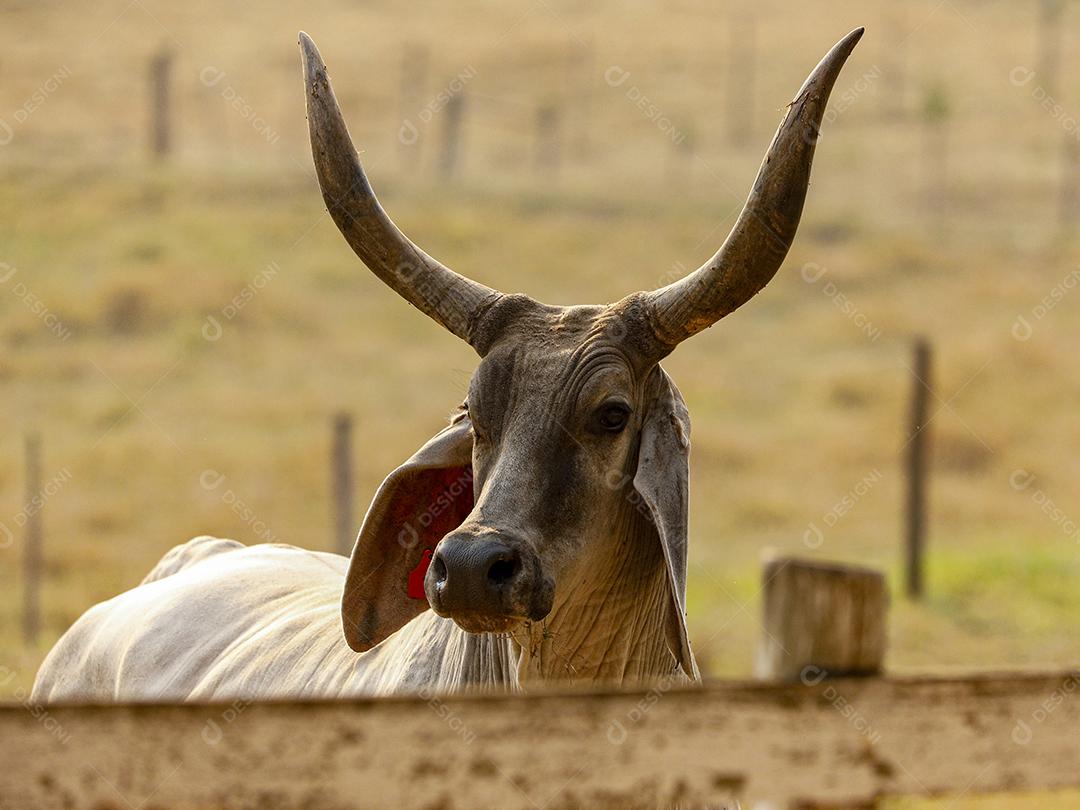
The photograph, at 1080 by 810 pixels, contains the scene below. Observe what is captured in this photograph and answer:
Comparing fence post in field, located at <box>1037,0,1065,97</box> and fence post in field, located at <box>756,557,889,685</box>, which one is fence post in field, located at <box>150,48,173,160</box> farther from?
fence post in field, located at <box>756,557,889,685</box>

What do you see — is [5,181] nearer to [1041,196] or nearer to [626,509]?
[1041,196]

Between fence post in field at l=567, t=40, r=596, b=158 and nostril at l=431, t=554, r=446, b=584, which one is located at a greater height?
fence post in field at l=567, t=40, r=596, b=158

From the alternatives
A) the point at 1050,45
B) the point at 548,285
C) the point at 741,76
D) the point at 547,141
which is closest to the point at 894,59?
the point at 1050,45

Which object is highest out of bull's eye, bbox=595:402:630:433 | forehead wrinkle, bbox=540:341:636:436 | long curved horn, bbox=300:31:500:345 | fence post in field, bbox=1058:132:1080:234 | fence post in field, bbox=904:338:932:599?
fence post in field, bbox=1058:132:1080:234

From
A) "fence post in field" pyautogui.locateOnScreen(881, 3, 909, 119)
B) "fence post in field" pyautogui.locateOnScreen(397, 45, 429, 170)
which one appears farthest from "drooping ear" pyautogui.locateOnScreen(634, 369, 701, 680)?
"fence post in field" pyautogui.locateOnScreen(881, 3, 909, 119)

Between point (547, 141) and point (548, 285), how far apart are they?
18276mm

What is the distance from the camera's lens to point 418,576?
4.23 meters

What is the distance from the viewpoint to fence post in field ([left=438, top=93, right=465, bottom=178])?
4034 centimetres

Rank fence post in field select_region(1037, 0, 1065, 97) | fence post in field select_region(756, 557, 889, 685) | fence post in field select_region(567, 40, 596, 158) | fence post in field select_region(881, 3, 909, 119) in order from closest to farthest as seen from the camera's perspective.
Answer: fence post in field select_region(756, 557, 889, 685), fence post in field select_region(567, 40, 596, 158), fence post in field select_region(1037, 0, 1065, 97), fence post in field select_region(881, 3, 909, 119)

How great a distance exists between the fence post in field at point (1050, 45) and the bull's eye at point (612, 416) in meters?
48.8

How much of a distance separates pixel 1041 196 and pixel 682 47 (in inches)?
790

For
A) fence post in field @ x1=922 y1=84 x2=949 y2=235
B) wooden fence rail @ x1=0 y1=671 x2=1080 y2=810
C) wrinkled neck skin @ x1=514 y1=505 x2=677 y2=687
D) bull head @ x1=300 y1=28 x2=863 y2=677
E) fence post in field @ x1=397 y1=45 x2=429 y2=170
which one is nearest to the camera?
wooden fence rail @ x1=0 y1=671 x2=1080 y2=810

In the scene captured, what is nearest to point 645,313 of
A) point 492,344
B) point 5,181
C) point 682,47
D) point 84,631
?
point 492,344

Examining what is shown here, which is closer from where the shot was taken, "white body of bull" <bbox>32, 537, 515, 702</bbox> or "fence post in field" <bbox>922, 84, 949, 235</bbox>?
"white body of bull" <bbox>32, 537, 515, 702</bbox>
